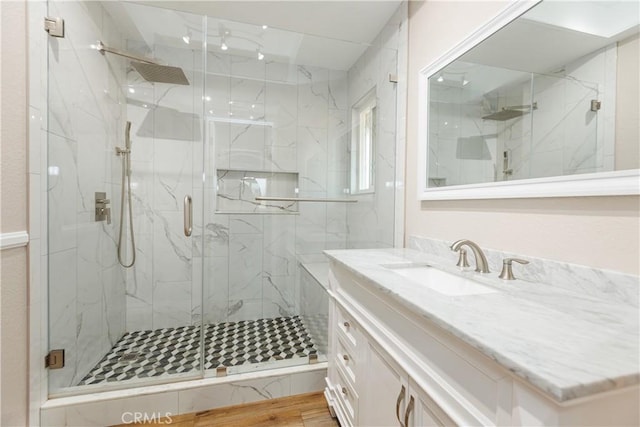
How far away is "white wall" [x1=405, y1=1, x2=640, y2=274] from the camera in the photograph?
79cm

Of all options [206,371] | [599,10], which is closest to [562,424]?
[599,10]

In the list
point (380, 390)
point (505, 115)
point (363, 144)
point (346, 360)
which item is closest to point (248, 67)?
point (363, 144)

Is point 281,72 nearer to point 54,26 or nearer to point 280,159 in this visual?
point 280,159

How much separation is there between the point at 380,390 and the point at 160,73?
8.11ft

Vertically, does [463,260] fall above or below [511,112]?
below

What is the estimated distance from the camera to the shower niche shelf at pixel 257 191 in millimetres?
2264

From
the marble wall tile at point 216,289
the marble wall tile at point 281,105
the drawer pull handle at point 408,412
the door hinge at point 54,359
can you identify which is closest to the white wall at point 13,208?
the door hinge at point 54,359

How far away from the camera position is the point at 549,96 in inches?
38.3

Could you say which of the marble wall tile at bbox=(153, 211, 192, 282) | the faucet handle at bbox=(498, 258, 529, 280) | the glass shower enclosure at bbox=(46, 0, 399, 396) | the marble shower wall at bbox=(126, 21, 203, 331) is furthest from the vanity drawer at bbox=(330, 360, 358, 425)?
the marble wall tile at bbox=(153, 211, 192, 282)

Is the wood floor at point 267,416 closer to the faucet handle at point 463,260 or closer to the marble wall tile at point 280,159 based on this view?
the faucet handle at point 463,260

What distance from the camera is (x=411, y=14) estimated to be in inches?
71.8

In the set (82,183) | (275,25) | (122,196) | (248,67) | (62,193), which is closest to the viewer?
(62,193)

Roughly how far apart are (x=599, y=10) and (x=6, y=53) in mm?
2264

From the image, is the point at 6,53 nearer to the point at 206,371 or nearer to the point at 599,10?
the point at 206,371
